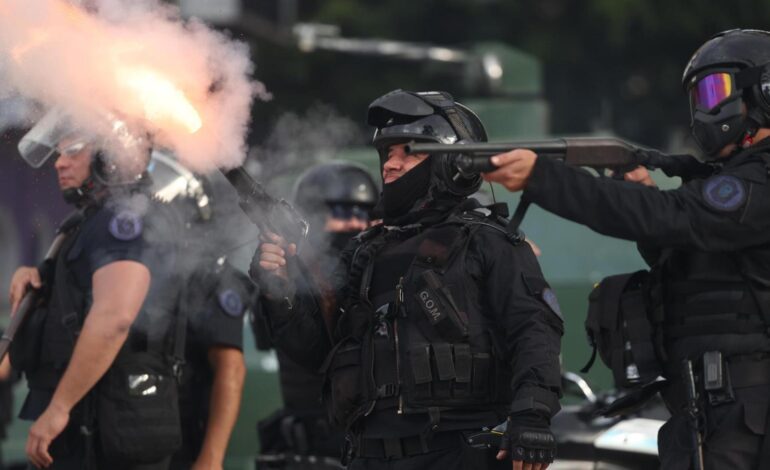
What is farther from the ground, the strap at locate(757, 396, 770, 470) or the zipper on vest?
the zipper on vest

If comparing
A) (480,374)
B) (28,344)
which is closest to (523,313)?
(480,374)

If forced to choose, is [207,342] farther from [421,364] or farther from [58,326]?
[421,364]

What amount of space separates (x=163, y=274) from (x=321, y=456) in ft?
4.42

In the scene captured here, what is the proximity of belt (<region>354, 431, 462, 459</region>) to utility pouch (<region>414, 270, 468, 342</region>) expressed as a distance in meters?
0.33

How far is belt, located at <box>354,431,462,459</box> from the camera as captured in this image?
518 cm

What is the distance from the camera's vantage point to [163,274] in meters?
6.47

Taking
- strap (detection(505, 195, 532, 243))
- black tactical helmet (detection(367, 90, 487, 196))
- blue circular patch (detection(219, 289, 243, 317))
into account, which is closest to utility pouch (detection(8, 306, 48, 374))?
blue circular patch (detection(219, 289, 243, 317))

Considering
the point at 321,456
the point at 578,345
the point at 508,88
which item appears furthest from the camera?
the point at 508,88

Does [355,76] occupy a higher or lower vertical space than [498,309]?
higher

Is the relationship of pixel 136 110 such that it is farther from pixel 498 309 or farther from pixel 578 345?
pixel 578 345

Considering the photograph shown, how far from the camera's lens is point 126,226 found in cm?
632

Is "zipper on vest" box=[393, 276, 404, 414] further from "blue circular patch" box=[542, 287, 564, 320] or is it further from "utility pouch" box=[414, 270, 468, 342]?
"blue circular patch" box=[542, 287, 564, 320]

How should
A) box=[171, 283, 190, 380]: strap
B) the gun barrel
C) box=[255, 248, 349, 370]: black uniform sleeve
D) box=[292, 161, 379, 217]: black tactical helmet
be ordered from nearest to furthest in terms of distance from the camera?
1. the gun barrel
2. box=[255, 248, 349, 370]: black uniform sleeve
3. box=[171, 283, 190, 380]: strap
4. box=[292, 161, 379, 217]: black tactical helmet

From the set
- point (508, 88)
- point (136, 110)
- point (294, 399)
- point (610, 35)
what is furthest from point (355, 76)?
point (136, 110)
